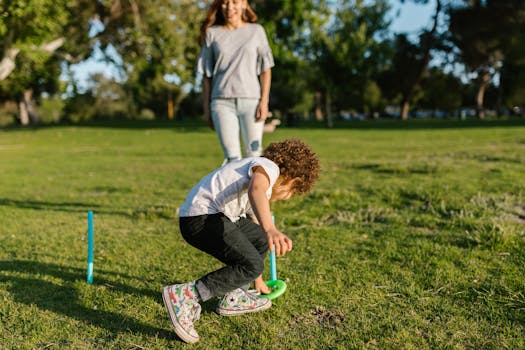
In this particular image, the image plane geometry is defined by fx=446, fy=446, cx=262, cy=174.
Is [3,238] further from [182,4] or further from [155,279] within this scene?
[182,4]

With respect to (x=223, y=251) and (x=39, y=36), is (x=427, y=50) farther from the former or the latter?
(x=223, y=251)

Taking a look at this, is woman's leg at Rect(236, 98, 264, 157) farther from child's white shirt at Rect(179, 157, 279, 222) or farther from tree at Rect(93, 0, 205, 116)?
tree at Rect(93, 0, 205, 116)

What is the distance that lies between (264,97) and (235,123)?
362 mm

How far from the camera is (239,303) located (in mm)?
2805

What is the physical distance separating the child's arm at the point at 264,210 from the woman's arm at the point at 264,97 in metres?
1.61

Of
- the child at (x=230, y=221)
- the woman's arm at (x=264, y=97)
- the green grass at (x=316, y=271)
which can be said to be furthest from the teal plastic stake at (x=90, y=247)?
the woman's arm at (x=264, y=97)

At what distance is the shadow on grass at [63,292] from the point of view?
265 cm

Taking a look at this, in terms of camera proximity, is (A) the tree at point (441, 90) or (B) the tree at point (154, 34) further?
(A) the tree at point (441, 90)

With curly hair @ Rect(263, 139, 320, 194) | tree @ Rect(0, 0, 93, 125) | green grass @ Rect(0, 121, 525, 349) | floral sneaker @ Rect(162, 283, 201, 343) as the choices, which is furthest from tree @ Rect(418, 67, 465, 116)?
floral sneaker @ Rect(162, 283, 201, 343)

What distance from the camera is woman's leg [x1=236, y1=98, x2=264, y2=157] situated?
13.1 feet

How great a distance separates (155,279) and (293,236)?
1544mm

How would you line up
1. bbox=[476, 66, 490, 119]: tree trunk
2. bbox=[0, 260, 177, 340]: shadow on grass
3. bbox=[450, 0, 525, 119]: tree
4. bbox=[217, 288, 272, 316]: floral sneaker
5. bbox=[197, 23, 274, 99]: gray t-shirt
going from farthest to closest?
bbox=[476, 66, 490, 119]: tree trunk → bbox=[450, 0, 525, 119]: tree → bbox=[197, 23, 274, 99]: gray t-shirt → bbox=[217, 288, 272, 316]: floral sneaker → bbox=[0, 260, 177, 340]: shadow on grass

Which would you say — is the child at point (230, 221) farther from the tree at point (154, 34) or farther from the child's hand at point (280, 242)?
the tree at point (154, 34)

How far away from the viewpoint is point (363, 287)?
3.11 m
